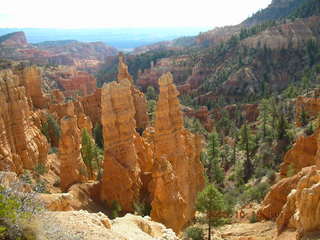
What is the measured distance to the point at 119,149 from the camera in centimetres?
2903

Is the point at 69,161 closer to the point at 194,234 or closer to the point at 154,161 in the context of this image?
the point at 154,161

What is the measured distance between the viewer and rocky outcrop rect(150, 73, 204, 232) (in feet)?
Answer: 83.9

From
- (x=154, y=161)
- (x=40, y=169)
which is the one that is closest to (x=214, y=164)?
(x=154, y=161)

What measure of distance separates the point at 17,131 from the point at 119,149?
10127mm

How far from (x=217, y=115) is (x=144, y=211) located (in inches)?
2113

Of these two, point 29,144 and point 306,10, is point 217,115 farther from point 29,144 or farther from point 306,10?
point 306,10

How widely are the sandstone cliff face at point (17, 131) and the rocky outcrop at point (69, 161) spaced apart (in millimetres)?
3618

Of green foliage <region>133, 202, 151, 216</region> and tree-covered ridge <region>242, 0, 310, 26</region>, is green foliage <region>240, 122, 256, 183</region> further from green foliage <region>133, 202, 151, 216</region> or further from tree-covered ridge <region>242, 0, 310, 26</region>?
tree-covered ridge <region>242, 0, 310, 26</region>

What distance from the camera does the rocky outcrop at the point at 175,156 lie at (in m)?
25.6

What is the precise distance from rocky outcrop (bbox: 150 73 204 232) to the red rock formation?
5.70 ft

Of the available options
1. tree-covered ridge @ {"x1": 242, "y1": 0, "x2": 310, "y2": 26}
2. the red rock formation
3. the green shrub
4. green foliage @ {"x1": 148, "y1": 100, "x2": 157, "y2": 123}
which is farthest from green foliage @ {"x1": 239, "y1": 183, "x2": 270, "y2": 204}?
tree-covered ridge @ {"x1": 242, "y1": 0, "x2": 310, "y2": 26}

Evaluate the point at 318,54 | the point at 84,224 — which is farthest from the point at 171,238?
the point at 318,54

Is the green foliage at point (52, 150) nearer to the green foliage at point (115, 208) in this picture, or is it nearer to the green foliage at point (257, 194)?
the green foliage at point (115, 208)

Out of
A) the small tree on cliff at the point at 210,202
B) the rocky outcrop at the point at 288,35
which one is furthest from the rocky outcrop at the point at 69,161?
the rocky outcrop at the point at 288,35
